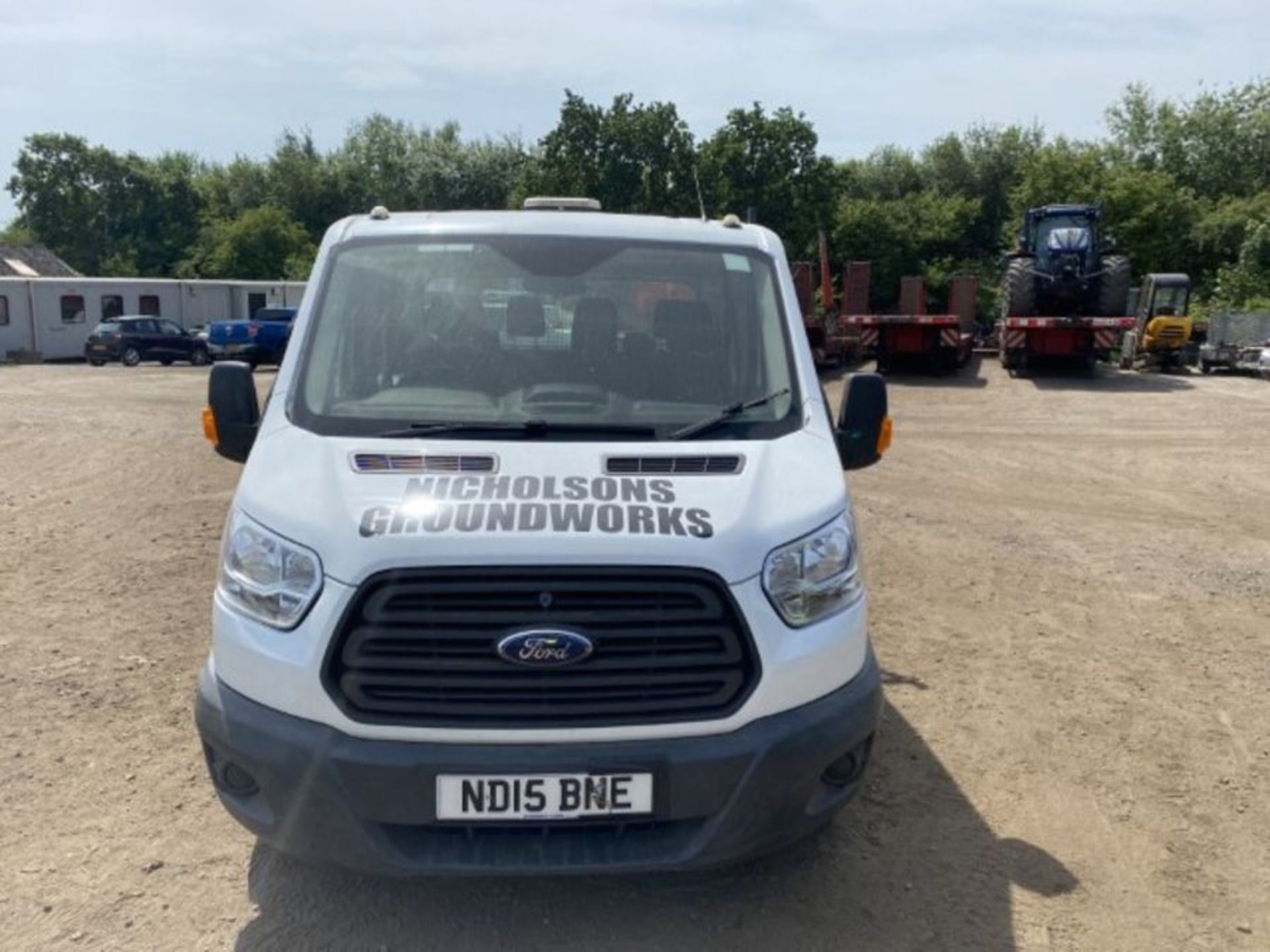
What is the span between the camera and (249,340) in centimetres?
3322

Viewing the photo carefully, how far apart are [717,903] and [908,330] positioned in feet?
67.1

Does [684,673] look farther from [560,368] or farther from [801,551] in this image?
[560,368]

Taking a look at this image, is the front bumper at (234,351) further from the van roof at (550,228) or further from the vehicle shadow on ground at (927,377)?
the van roof at (550,228)

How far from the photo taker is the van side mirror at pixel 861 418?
162 inches

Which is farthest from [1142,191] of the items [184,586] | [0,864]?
[0,864]

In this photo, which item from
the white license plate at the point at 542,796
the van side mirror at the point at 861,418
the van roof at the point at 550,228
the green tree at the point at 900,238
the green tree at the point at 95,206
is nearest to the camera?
the white license plate at the point at 542,796

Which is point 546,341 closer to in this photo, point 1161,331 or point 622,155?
point 1161,331

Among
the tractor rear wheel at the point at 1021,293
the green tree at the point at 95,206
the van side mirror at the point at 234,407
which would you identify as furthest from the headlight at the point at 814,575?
the green tree at the point at 95,206

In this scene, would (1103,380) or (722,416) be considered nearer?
(722,416)

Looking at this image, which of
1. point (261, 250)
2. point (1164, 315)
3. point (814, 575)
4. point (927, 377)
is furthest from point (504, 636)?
point (261, 250)

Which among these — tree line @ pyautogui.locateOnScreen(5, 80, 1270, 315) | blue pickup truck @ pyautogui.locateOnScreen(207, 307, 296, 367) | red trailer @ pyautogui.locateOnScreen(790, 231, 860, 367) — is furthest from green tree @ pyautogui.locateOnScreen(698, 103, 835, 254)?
blue pickup truck @ pyautogui.locateOnScreen(207, 307, 296, 367)

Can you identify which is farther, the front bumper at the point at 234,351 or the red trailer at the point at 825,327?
the front bumper at the point at 234,351

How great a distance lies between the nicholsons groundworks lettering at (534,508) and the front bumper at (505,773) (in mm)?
572

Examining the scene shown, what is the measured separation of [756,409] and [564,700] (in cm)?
132
